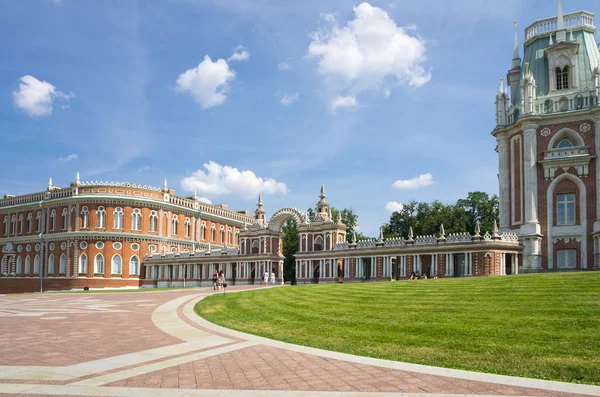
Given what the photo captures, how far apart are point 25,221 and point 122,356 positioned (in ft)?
251

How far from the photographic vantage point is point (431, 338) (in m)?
15.1

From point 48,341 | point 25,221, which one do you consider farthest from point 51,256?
point 48,341

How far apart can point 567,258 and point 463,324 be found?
30.8 m

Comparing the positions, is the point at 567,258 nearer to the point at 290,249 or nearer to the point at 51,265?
the point at 290,249

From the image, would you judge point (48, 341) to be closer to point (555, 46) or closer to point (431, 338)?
point (431, 338)

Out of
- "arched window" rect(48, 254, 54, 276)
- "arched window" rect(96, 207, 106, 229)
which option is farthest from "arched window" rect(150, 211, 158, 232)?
"arched window" rect(48, 254, 54, 276)

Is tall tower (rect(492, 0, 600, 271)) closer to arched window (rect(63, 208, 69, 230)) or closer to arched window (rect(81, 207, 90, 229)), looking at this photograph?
arched window (rect(81, 207, 90, 229))

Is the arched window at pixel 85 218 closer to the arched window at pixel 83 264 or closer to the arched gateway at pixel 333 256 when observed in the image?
the arched window at pixel 83 264

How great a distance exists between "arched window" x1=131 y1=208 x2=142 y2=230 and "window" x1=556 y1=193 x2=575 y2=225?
173 ft

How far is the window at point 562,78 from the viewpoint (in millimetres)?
44594

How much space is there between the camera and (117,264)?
72.0 m

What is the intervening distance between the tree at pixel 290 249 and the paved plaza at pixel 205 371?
201 feet

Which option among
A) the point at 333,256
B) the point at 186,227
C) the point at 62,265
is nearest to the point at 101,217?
the point at 62,265

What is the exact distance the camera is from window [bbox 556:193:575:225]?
42062 mm
